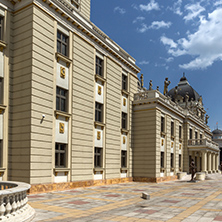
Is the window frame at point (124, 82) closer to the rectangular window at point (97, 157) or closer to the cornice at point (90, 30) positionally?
the cornice at point (90, 30)

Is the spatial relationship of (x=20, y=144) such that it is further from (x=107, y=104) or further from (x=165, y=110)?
(x=165, y=110)

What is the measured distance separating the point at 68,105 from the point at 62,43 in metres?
4.64

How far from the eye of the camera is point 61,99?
19.2 meters

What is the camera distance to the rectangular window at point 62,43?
19391mm

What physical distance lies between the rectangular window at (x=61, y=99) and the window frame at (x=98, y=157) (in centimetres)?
540

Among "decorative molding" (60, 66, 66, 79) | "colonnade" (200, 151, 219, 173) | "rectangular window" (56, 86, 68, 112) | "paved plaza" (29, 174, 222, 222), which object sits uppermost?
"decorative molding" (60, 66, 66, 79)

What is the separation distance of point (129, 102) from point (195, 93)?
46.0 meters

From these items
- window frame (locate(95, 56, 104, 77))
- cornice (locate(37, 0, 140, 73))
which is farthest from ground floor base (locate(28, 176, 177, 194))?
cornice (locate(37, 0, 140, 73))

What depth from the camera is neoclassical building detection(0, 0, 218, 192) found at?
1655 centimetres

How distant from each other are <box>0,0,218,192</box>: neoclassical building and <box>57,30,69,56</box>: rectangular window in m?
0.08

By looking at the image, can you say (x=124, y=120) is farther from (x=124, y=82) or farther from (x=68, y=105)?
(x=68, y=105)

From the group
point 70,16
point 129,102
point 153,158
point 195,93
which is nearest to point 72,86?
point 70,16

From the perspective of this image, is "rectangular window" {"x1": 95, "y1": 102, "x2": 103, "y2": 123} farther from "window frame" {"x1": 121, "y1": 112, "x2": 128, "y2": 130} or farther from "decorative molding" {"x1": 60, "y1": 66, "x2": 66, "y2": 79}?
"decorative molding" {"x1": 60, "y1": 66, "x2": 66, "y2": 79}

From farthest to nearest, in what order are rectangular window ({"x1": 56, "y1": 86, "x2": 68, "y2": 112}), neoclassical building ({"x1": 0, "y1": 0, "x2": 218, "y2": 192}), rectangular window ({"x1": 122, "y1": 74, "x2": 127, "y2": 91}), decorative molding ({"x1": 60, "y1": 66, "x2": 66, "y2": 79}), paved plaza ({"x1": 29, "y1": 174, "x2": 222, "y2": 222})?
1. rectangular window ({"x1": 122, "y1": 74, "x2": 127, "y2": 91})
2. decorative molding ({"x1": 60, "y1": 66, "x2": 66, "y2": 79})
3. rectangular window ({"x1": 56, "y1": 86, "x2": 68, "y2": 112})
4. neoclassical building ({"x1": 0, "y1": 0, "x2": 218, "y2": 192})
5. paved plaza ({"x1": 29, "y1": 174, "x2": 222, "y2": 222})
